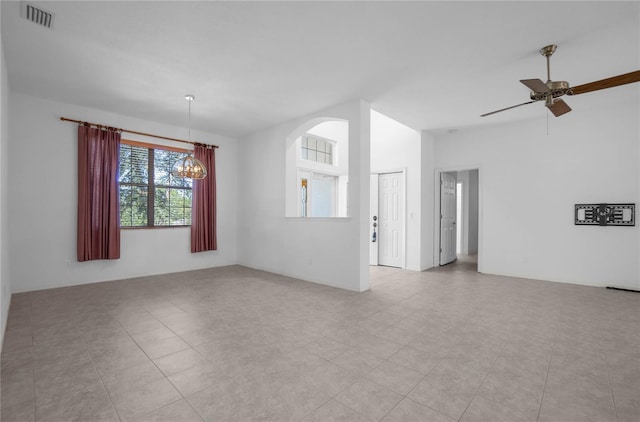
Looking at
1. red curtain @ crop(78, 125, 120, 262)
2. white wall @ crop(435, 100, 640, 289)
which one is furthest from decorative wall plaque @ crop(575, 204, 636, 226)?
red curtain @ crop(78, 125, 120, 262)

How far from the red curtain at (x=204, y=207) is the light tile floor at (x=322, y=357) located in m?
1.86

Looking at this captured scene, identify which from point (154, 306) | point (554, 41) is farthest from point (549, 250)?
point (154, 306)

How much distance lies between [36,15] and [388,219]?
19.0ft

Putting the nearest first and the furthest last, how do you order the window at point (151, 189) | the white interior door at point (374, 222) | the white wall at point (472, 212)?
the window at point (151, 189) < the white interior door at point (374, 222) < the white wall at point (472, 212)

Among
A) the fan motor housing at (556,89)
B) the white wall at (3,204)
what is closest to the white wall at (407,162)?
the fan motor housing at (556,89)

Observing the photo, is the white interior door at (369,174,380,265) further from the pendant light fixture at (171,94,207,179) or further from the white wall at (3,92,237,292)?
the white wall at (3,92,237,292)

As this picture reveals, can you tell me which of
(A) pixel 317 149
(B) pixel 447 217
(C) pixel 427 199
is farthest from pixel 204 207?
(B) pixel 447 217

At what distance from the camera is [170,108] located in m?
4.73

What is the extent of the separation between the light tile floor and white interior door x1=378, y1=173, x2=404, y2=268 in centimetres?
210

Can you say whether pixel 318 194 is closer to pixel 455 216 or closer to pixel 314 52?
pixel 455 216

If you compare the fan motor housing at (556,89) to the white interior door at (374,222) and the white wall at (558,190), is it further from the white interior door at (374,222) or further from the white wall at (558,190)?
the white interior door at (374,222)

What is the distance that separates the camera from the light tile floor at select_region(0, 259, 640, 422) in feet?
5.69

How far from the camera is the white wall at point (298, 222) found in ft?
14.1

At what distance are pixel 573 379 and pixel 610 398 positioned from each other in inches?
8.2
